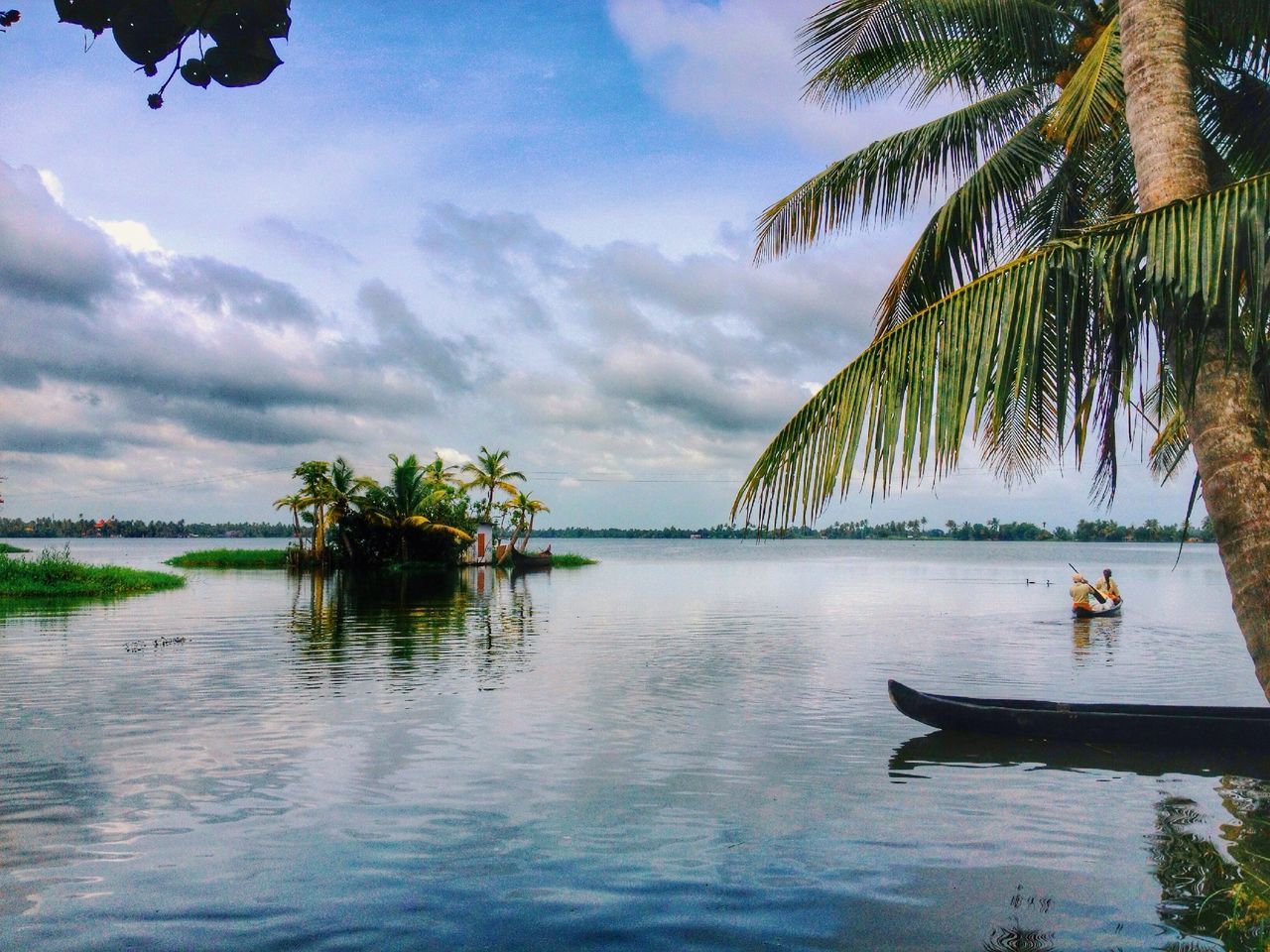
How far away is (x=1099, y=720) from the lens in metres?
10.3

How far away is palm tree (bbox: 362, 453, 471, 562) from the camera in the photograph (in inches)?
2079

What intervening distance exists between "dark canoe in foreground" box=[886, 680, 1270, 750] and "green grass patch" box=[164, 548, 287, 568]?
5486 cm

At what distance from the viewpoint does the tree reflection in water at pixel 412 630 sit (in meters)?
17.4

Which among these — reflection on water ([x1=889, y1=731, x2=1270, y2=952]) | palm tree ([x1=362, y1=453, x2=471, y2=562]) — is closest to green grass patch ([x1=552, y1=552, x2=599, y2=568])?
palm tree ([x1=362, y1=453, x2=471, y2=562])

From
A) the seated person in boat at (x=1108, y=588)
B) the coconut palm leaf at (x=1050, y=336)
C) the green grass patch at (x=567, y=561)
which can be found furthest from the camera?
the green grass patch at (x=567, y=561)

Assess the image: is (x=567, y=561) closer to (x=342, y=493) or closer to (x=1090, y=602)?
(x=342, y=493)

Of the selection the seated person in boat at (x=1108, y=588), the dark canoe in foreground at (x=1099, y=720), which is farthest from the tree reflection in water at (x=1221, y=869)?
the seated person in boat at (x=1108, y=588)

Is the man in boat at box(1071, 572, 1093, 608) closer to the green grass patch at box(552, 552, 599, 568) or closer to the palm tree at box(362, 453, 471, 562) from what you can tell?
the palm tree at box(362, 453, 471, 562)

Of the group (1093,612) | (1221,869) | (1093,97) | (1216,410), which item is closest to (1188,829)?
(1221,869)

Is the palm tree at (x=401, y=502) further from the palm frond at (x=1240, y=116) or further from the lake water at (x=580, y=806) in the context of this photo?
the palm frond at (x=1240, y=116)

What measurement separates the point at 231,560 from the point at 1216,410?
→ 204 feet

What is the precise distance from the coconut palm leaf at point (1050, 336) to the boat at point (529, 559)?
178 feet

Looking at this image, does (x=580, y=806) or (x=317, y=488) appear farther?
(x=317, y=488)

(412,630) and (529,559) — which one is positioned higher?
(529,559)
